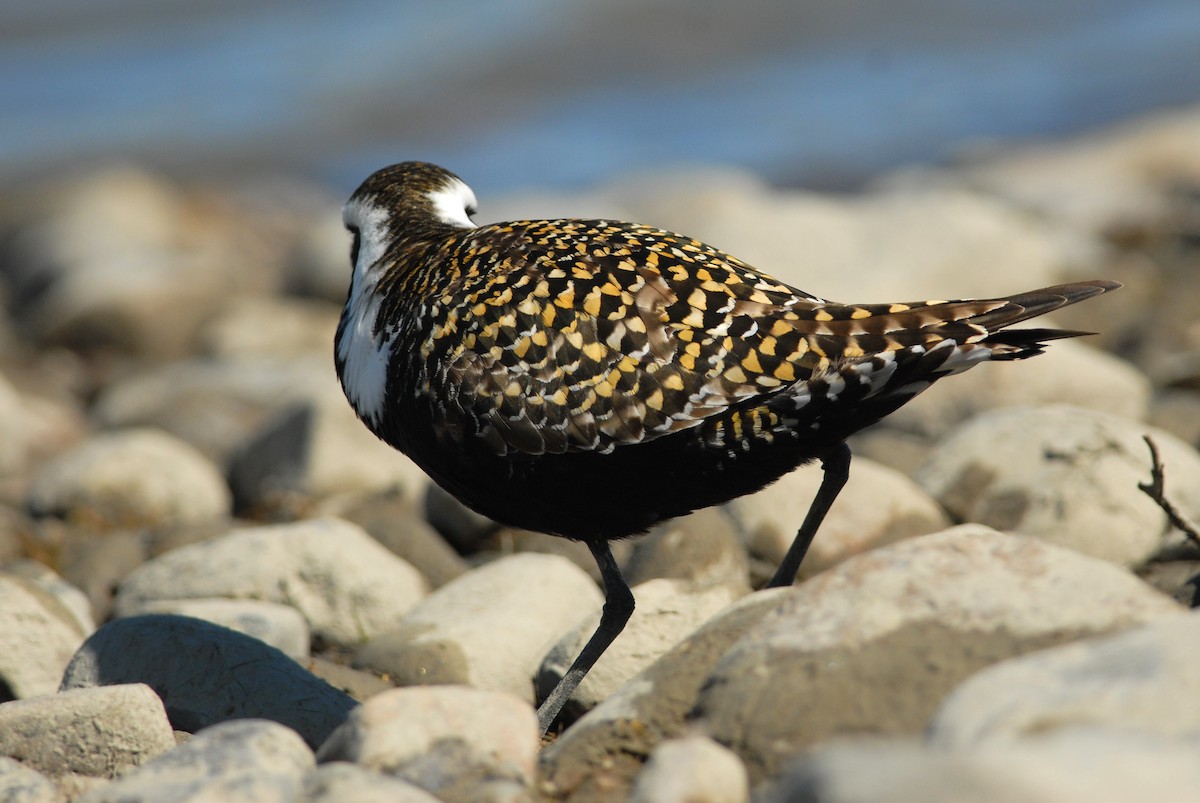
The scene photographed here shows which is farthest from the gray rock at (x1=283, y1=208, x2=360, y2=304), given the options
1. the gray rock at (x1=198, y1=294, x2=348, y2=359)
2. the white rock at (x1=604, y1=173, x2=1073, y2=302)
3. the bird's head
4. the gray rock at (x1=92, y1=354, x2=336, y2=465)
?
the bird's head

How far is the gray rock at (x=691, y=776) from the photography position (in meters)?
3.70

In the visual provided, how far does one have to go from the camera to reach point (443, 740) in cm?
415

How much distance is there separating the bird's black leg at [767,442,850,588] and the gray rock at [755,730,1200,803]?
298 cm

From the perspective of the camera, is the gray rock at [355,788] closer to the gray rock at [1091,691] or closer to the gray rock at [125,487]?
the gray rock at [1091,691]

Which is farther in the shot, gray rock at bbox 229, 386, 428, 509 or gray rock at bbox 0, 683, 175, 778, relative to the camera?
gray rock at bbox 229, 386, 428, 509

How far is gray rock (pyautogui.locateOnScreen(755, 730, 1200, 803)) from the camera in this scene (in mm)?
2875

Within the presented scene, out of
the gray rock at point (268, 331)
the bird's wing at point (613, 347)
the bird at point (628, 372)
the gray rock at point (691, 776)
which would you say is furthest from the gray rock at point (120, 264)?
the gray rock at point (691, 776)

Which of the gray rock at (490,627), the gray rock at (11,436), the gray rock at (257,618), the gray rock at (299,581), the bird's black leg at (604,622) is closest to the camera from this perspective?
the bird's black leg at (604,622)

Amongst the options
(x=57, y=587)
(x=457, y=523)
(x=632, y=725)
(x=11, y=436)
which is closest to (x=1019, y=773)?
(x=632, y=725)

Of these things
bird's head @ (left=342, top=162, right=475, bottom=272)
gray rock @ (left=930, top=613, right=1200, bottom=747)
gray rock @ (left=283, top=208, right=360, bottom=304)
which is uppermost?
bird's head @ (left=342, top=162, right=475, bottom=272)

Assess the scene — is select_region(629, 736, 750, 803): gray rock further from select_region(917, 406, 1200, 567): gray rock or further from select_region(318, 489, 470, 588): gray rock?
select_region(318, 489, 470, 588): gray rock

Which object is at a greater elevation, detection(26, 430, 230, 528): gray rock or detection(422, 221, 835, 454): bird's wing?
detection(422, 221, 835, 454): bird's wing

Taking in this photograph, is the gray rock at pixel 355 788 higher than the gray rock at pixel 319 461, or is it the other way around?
the gray rock at pixel 355 788

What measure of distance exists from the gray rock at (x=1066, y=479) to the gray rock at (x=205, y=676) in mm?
4278
